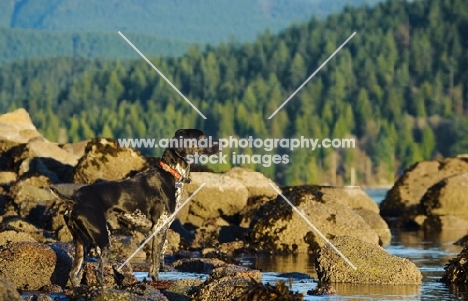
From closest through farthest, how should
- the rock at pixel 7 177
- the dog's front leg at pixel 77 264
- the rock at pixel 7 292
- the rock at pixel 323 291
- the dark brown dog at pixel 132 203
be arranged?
1. the rock at pixel 7 292
2. the dark brown dog at pixel 132 203
3. the dog's front leg at pixel 77 264
4. the rock at pixel 323 291
5. the rock at pixel 7 177

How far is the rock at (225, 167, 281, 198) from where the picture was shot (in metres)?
34.5

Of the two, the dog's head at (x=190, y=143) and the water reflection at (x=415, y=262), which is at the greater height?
the dog's head at (x=190, y=143)

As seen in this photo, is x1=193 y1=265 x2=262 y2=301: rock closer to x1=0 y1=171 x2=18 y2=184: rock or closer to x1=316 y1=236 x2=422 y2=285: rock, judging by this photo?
x1=316 y1=236 x2=422 y2=285: rock

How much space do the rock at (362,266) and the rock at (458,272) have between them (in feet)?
1.97

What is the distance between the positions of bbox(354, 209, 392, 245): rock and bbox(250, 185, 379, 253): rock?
608 cm

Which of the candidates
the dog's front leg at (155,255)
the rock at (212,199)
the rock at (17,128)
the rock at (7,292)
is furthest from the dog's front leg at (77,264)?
the rock at (17,128)

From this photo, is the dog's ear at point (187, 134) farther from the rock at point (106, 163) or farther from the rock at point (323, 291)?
the rock at point (106, 163)

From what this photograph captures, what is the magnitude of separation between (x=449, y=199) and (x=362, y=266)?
20.6 m

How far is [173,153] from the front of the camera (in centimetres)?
1830

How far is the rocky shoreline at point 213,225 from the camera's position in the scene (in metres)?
17.3

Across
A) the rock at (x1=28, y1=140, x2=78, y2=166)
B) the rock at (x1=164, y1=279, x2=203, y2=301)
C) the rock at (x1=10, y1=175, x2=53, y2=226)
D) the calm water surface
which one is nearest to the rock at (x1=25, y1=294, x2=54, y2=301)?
the rock at (x1=164, y1=279, x2=203, y2=301)

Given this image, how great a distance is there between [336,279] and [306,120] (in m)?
168

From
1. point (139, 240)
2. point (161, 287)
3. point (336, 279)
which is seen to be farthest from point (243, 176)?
point (161, 287)

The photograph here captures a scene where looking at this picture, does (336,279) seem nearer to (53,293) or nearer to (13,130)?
(53,293)
